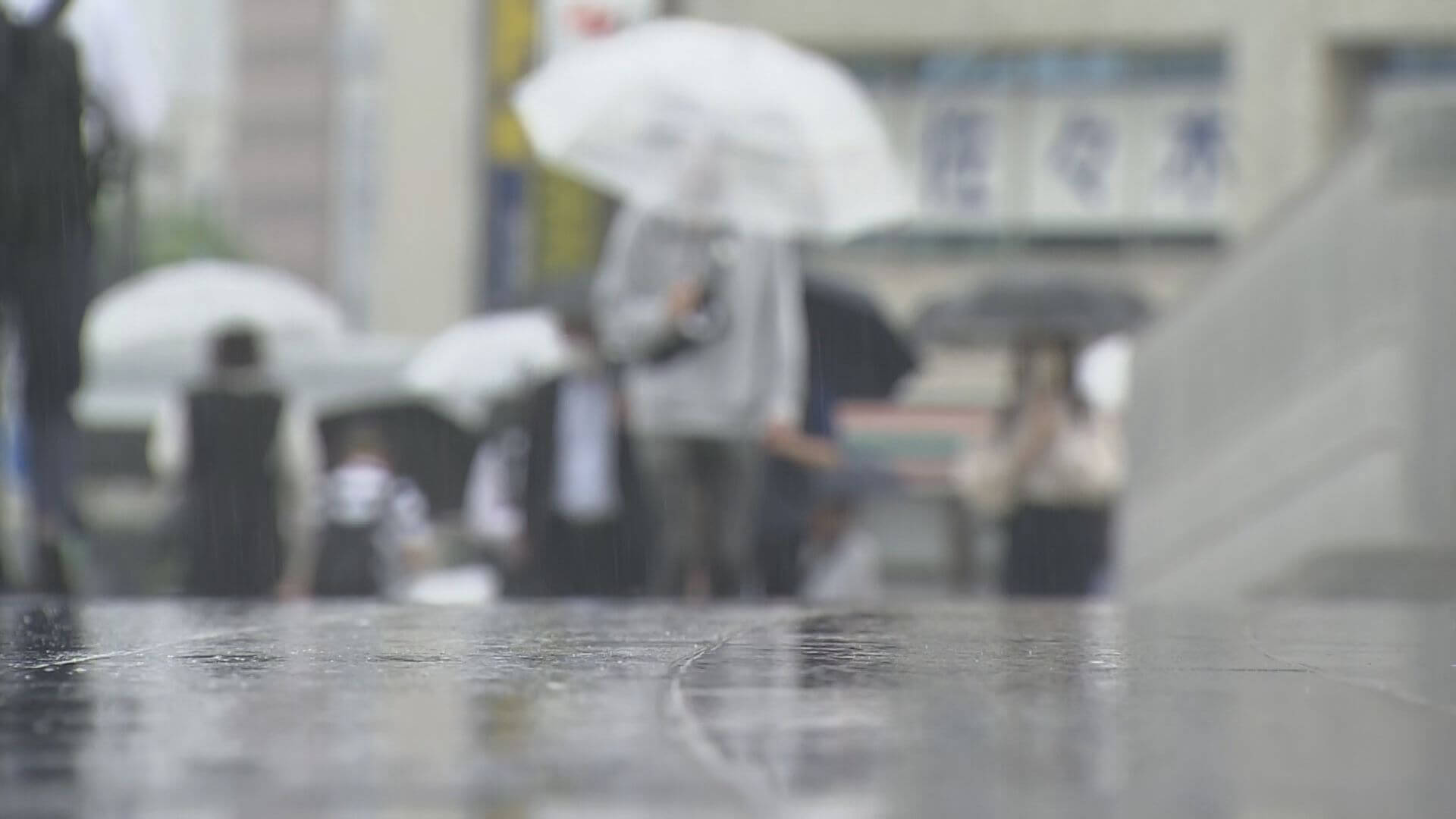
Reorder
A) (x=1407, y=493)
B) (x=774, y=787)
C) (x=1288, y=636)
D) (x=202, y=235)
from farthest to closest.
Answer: (x=202, y=235) < (x=1407, y=493) < (x=1288, y=636) < (x=774, y=787)

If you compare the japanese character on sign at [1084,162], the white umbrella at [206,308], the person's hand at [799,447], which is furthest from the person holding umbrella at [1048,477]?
the japanese character on sign at [1084,162]

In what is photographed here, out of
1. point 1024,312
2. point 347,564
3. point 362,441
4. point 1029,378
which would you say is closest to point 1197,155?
point 1024,312

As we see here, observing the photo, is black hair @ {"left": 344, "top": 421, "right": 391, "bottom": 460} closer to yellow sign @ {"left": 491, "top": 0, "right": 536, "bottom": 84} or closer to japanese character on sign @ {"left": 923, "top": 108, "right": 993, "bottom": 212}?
yellow sign @ {"left": 491, "top": 0, "right": 536, "bottom": 84}

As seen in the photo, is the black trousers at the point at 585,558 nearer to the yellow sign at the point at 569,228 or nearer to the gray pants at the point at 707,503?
the gray pants at the point at 707,503

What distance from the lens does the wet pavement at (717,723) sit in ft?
6.12

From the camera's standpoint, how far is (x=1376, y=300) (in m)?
7.69

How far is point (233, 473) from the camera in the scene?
9.52m

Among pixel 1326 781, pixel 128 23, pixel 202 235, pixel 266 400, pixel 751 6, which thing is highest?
pixel 202 235

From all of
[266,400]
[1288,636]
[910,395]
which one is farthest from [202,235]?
[1288,636]

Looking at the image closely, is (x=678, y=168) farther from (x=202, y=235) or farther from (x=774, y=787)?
(x=202, y=235)

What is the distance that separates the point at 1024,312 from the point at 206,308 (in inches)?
231

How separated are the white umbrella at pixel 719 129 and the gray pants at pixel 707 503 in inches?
60.3

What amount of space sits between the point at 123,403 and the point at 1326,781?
23217 millimetres

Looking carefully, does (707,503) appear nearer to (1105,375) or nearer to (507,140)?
(1105,375)
